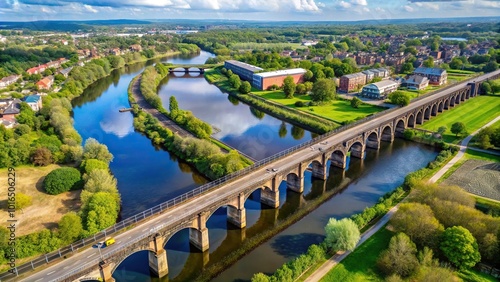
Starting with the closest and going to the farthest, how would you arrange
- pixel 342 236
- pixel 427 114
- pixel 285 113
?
pixel 342 236
pixel 427 114
pixel 285 113

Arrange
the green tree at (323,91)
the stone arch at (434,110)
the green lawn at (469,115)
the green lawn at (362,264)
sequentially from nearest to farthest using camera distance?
the green lawn at (362,264) → the green lawn at (469,115) → the stone arch at (434,110) → the green tree at (323,91)

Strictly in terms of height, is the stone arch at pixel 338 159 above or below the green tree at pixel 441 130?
below

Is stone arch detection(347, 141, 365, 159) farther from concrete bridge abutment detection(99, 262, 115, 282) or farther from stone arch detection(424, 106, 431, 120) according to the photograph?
concrete bridge abutment detection(99, 262, 115, 282)

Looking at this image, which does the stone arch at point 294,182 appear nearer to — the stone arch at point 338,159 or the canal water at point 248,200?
the canal water at point 248,200

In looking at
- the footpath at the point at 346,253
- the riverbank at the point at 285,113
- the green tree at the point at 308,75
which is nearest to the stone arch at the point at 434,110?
the riverbank at the point at 285,113

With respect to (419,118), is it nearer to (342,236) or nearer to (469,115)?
(469,115)

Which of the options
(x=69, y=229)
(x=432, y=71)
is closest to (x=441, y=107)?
(x=432, y=71)

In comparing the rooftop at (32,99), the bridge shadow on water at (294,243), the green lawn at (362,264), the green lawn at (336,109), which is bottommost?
the bridge shadow on water at (294,243)
